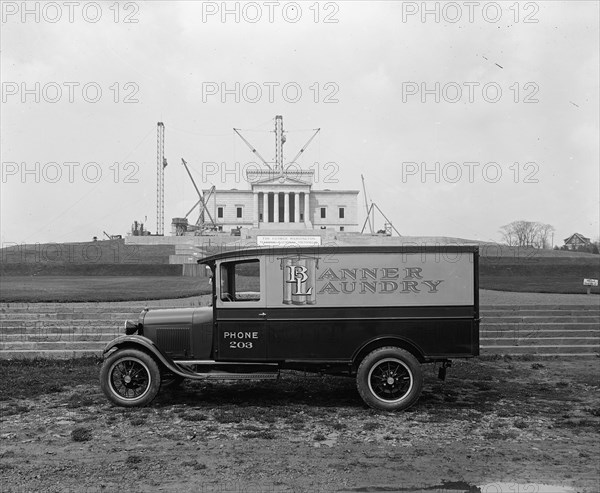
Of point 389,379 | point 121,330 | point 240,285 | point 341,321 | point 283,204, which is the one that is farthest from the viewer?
point 283,204

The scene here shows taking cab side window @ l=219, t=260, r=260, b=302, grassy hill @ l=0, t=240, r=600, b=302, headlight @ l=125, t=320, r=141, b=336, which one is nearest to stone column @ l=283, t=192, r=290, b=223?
grassy hill @ l=0, t=240, r=600, b=302

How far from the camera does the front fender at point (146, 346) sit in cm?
823

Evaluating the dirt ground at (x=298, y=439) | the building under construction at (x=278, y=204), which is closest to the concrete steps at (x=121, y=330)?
the dirt ground at (x=298, y=439)

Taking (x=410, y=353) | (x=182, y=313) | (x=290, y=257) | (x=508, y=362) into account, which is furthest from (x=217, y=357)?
(x=508, y=362)

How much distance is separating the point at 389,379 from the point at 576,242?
351 feet

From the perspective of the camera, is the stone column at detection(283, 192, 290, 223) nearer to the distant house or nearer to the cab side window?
the distant house

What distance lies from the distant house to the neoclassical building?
130 feet

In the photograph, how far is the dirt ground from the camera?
203 inches

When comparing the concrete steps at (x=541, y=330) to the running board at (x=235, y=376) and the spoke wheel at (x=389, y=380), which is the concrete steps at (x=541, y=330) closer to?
the spoke wheel at (x=389, y=380)

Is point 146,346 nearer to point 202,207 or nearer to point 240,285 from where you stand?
point 240,285

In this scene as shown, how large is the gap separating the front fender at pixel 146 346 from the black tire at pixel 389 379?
2.80 m

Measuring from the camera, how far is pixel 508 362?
1234cm

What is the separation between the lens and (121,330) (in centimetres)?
1341

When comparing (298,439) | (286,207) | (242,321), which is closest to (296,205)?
(286,207)
